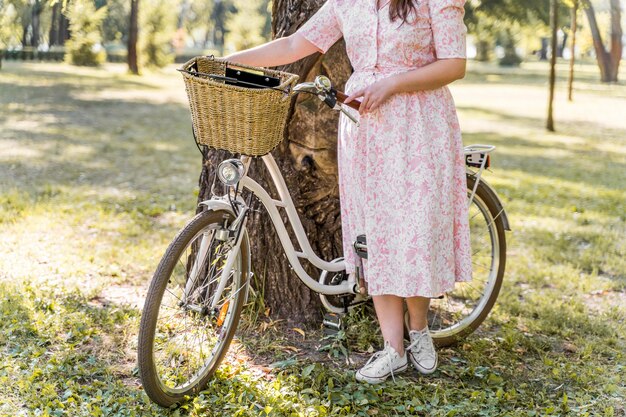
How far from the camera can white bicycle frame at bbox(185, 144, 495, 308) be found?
120 inches

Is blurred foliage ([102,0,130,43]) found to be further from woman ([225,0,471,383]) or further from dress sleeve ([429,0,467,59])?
dress sleeve ([429,0,467,59])

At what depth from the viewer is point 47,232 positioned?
18.9 feet

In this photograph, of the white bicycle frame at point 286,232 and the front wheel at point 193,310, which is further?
the white bicycle frame at point 286,232

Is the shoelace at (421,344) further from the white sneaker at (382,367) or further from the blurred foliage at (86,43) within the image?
the blurred foliage at (86,43)

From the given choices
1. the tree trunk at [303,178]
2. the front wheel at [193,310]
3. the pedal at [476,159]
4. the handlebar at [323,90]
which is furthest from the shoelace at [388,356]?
the handlebar at [323,90]

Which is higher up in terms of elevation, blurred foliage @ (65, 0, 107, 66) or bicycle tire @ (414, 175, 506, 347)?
blurred foliage @ (65, 0, 107, 66)

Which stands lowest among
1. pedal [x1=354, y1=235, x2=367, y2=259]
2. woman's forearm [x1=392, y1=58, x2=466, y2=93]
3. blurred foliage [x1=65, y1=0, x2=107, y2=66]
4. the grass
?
the grass

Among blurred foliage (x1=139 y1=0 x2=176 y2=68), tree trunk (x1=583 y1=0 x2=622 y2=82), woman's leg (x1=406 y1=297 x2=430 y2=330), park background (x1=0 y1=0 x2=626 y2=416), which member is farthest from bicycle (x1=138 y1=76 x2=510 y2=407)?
tree trunk (x1=583 y1=0 x2=622 y2=82)

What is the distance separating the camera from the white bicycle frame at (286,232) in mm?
3051

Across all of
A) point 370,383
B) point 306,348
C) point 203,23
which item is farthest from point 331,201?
point 203,23

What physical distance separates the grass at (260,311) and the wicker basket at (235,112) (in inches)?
43.1

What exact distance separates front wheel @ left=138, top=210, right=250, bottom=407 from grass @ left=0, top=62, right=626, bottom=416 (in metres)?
0.12

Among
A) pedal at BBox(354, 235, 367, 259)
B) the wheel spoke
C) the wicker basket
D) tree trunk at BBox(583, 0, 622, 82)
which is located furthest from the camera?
tree trunk at BBox(583, 0, 622, 82)

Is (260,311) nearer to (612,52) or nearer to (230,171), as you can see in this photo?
(230,171)
